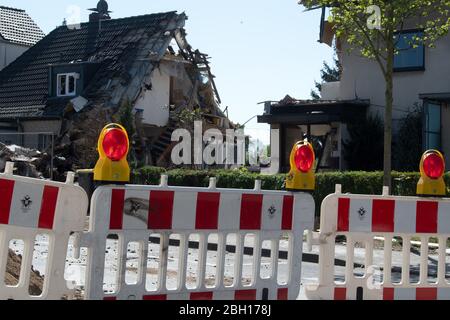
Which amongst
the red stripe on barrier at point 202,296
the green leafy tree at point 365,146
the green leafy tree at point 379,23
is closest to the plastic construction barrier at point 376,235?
the red stripe on barrier at point 202,296

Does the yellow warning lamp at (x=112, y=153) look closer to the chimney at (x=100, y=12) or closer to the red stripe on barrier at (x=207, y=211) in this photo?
the red stripe on barrier at (x=207, y=211)

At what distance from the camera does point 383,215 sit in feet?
23.4

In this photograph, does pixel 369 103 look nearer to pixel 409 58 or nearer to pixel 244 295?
pixel 409 58

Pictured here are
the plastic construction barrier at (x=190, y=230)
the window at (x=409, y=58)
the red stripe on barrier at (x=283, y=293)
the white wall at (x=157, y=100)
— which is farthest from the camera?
the white wall at (x=157, y=100)

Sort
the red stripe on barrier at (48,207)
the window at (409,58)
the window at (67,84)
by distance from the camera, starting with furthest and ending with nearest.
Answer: the window at (67,84), the window at (409,58), the red stripe on barrier at (48,207)

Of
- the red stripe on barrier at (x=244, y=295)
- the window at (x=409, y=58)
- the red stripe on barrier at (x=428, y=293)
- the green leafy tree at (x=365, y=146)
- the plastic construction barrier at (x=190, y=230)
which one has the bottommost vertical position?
the red stripe on barrier at (x=428, y=293)

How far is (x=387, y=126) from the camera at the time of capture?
1777 cm

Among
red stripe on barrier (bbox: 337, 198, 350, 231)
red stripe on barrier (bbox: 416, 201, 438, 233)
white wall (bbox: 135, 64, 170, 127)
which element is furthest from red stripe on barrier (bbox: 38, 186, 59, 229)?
white wall (bbox: 135, 64, 170, 127)

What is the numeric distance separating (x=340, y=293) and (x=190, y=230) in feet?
5.28

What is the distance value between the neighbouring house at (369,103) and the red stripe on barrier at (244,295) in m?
20.8

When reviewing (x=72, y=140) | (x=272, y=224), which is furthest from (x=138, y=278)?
(x=72, y=140)

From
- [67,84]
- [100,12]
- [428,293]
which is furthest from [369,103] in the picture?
[428,293]

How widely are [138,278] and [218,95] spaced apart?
36949 millimetres

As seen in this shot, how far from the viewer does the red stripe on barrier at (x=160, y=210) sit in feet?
19.1
